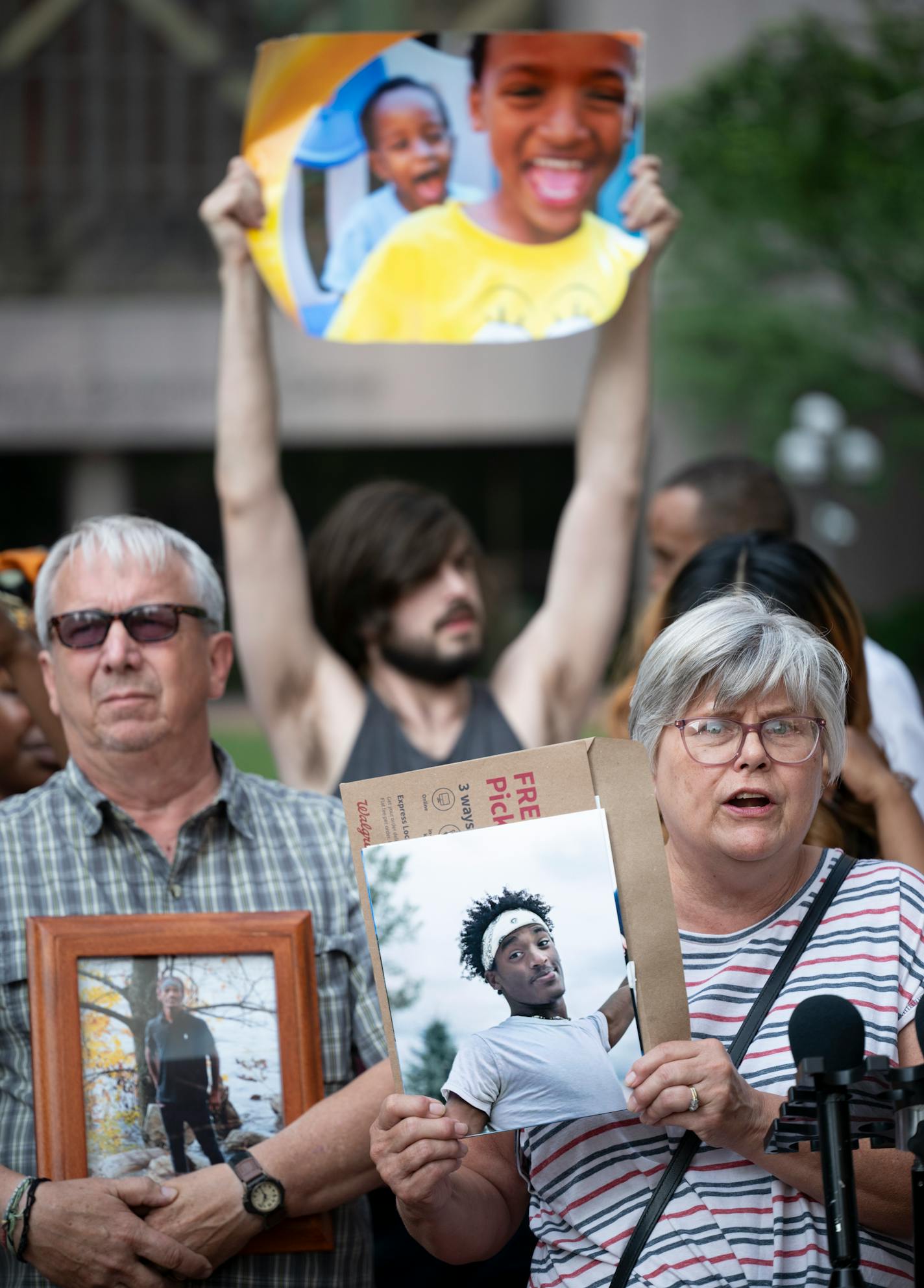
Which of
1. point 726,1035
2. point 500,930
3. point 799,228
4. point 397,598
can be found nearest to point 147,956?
point 500,930

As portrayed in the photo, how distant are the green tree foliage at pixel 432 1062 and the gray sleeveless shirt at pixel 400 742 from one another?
162 centimetres

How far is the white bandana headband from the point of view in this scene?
6.63 feet

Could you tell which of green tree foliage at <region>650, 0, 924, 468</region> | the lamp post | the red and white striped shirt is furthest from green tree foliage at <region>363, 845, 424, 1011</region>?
the lamp post

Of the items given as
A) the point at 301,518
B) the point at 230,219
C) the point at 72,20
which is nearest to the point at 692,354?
the point at 301,518

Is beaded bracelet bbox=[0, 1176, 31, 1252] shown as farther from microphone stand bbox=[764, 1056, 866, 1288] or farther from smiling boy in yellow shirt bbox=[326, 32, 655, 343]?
smiling boy in yellow shirt bbox=[326, 32, 655, 343]

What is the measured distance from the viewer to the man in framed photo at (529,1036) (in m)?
2.01

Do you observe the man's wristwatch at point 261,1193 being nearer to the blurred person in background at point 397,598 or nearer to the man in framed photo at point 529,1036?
the man in framed photo at point 529,1036

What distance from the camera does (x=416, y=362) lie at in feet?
64.1

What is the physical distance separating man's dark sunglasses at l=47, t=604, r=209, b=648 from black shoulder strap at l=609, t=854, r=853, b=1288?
1225 mm

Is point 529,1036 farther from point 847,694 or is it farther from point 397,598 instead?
point 397,598

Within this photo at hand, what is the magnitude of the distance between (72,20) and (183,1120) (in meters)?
21.3

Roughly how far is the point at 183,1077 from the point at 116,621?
31.2 inches

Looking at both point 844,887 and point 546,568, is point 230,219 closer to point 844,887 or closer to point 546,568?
point 844,887

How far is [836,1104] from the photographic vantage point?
1732 millimetres
